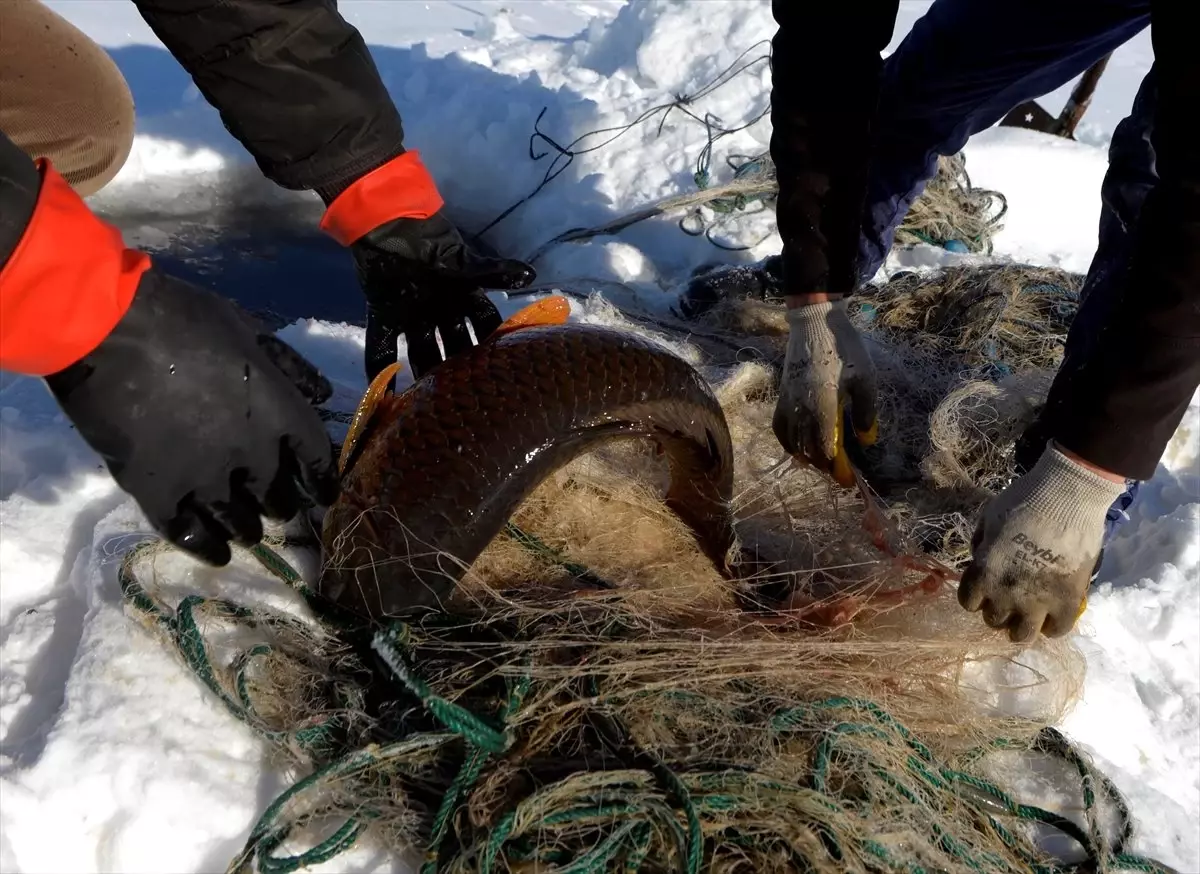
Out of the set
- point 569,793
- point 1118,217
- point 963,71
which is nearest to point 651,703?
point 569,793

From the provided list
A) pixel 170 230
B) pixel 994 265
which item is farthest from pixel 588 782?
pixel 170 230

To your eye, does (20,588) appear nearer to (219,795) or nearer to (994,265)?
(219,795)

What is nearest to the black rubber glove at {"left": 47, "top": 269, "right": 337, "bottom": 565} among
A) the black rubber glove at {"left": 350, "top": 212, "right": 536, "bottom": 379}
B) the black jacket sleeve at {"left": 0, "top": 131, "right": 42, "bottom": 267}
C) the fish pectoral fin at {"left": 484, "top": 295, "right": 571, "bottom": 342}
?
the black jacket sleeve at {"left": 0, "top": 131, "right": 42, "bottom": 267}

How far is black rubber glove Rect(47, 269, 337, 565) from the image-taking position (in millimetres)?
1519

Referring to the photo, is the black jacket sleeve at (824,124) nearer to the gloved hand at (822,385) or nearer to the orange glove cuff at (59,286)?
the gloved hand at (822,385)

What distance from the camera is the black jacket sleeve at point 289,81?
6.89 ft

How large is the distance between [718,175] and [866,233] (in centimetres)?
191

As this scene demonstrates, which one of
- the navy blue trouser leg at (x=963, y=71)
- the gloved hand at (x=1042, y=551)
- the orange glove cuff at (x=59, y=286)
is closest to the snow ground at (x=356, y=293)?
the gloved hand at (x=1042, y=551)

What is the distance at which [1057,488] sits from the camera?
1.94 meters

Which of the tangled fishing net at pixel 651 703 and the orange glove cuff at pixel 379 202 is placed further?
the orange glove cuff at pixel 379 202

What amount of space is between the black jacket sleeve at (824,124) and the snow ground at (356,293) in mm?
1354

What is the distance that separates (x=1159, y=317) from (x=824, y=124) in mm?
1057

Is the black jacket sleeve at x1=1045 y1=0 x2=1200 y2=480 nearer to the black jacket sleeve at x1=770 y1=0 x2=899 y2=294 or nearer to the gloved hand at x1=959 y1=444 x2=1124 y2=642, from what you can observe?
the gloved hand at x1=959 y1=444 x2=1124 y2=642

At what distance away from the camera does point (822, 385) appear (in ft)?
8.35
